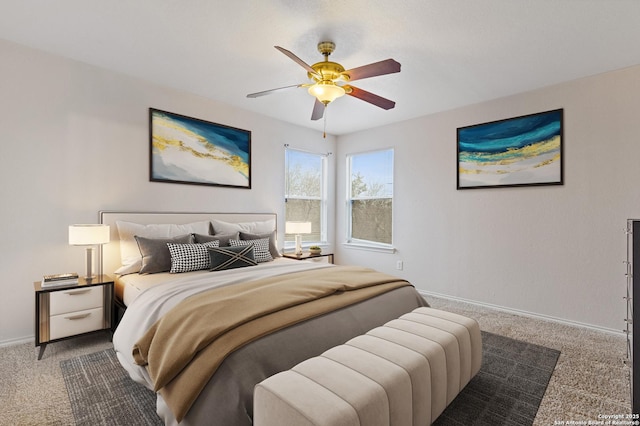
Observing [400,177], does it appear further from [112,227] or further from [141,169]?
[112,227]

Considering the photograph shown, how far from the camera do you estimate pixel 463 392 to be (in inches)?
82.4

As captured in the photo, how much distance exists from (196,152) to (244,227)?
1096mm

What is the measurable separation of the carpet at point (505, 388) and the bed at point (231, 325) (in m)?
0.66

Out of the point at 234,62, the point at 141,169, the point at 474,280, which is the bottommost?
the point at 474,280

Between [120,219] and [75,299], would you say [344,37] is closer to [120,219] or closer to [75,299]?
[120,219]

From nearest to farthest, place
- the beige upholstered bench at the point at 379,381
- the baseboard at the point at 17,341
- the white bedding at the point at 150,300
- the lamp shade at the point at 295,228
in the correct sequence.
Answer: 1. the beige upholstered bench at the point at 379,381
2. the white bedding at the point at 150,300
3. the baseboard at the point at 17,341
4. the lamp shade at the point at 295,228

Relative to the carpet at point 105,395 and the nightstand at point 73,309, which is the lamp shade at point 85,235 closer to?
the nightstand at point 73,309

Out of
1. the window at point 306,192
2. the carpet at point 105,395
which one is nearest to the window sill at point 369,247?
the window at point 306,192

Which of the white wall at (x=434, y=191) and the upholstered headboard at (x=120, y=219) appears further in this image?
the upholstered headboard at (x=120, y=219)

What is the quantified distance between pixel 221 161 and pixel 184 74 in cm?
114

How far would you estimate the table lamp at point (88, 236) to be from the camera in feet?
8.73

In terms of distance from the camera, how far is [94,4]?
2.19 metres

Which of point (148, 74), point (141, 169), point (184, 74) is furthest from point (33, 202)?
point (184, 74)

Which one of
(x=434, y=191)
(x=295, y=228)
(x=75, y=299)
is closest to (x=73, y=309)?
(x=75, y=299)
